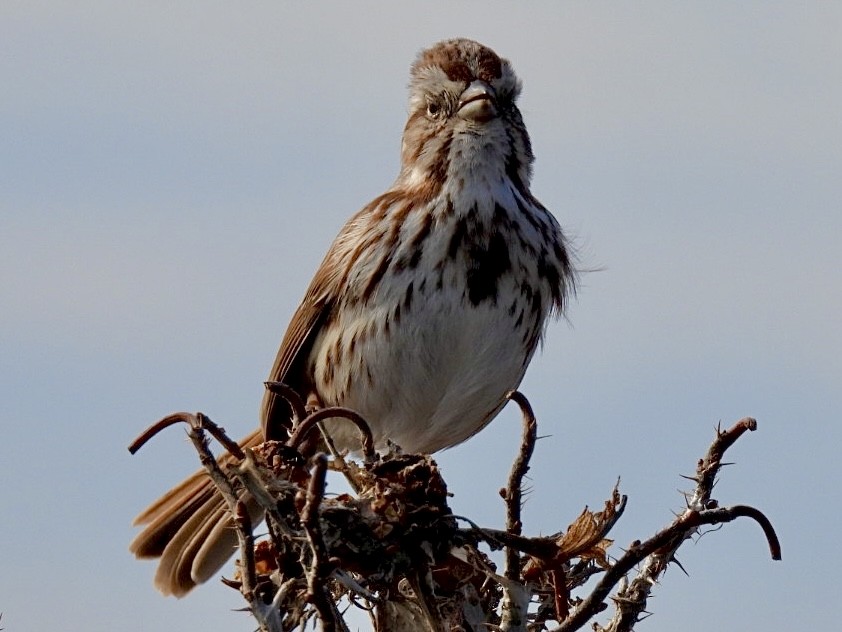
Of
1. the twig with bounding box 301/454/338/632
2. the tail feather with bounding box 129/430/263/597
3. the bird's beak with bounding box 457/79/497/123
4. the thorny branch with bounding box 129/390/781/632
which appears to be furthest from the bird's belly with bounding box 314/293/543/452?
the twig with bounding box 301/454/338/632

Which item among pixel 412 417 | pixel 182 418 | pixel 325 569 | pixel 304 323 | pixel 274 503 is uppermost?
pixel 304 323

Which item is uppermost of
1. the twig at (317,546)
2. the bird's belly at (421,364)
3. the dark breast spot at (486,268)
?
the dark breast spot at (486,268)

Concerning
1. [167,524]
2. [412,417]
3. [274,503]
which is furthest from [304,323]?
[274,503]

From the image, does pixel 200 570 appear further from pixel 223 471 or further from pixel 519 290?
pixel 223 471

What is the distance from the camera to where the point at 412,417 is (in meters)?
6.15

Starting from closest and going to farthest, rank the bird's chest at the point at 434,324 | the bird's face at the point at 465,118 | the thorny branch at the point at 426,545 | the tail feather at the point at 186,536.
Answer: the thorny branch at the point at 426,545 → the bird's chest at the point at 434,324 → the tail feather at the point at 186,536 → the bird's face at the point at 465,118

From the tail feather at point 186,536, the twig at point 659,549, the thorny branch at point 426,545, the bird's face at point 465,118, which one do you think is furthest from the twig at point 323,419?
the bird's face at point 465,118

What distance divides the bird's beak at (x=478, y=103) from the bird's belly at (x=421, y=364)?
782 mm

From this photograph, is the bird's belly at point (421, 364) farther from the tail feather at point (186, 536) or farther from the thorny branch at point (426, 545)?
the thorny branch at point (426, 545)

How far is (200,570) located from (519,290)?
1.67 metres

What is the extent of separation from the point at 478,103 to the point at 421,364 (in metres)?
1.07

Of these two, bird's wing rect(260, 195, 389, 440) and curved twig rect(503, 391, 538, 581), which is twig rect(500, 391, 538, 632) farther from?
bird's wing rect(260, 195, 389, 440)

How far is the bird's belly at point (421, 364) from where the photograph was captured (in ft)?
19.0

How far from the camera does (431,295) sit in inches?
Answer: 228
